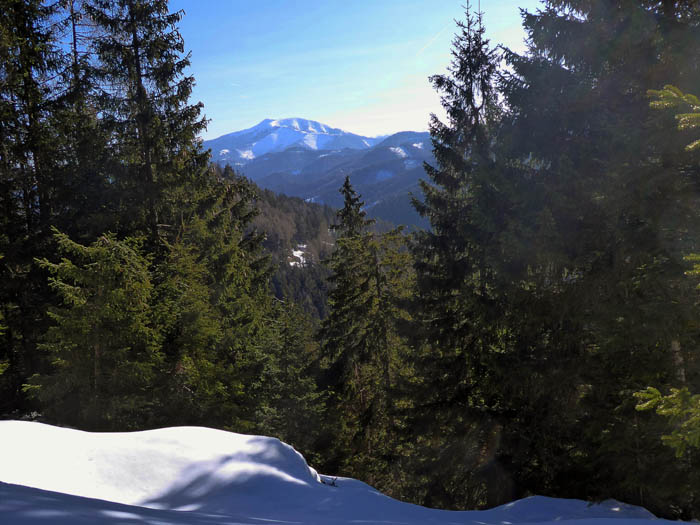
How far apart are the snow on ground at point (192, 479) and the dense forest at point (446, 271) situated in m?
3.27

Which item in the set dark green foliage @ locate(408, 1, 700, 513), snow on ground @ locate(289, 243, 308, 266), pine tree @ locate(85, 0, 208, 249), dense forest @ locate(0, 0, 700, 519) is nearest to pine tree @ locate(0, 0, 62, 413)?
dense forest @ locate(0, 0, 700, 519)

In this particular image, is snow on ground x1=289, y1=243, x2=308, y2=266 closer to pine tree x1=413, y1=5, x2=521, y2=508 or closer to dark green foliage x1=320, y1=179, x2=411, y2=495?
dark green foliage x1=320, y1=179, x2=411, y2=495

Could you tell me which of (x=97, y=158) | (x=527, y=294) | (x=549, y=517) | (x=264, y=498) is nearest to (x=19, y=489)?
(x=264, y=498)

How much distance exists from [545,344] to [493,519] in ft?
15.8

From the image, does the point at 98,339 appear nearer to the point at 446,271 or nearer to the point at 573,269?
the point at 446,271

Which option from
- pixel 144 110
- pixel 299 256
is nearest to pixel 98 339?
pixel 144 110

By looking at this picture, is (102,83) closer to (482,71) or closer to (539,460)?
(482,71)

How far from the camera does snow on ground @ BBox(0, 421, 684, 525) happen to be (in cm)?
332

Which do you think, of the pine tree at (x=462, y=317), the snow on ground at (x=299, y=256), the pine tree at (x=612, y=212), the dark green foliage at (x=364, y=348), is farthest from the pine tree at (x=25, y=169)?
the snow on ground at (x=299, y=256)

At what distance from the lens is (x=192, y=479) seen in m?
4.14

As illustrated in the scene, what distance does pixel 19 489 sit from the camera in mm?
1979

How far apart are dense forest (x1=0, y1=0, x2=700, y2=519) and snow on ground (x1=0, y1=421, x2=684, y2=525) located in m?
3.27

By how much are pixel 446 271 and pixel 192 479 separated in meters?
9.22

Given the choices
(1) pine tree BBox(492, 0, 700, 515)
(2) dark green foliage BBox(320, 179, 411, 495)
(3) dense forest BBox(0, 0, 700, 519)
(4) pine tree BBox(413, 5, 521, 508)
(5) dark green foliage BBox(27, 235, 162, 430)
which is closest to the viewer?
(1) pine tree BBox(492, 0, 700, 515)
